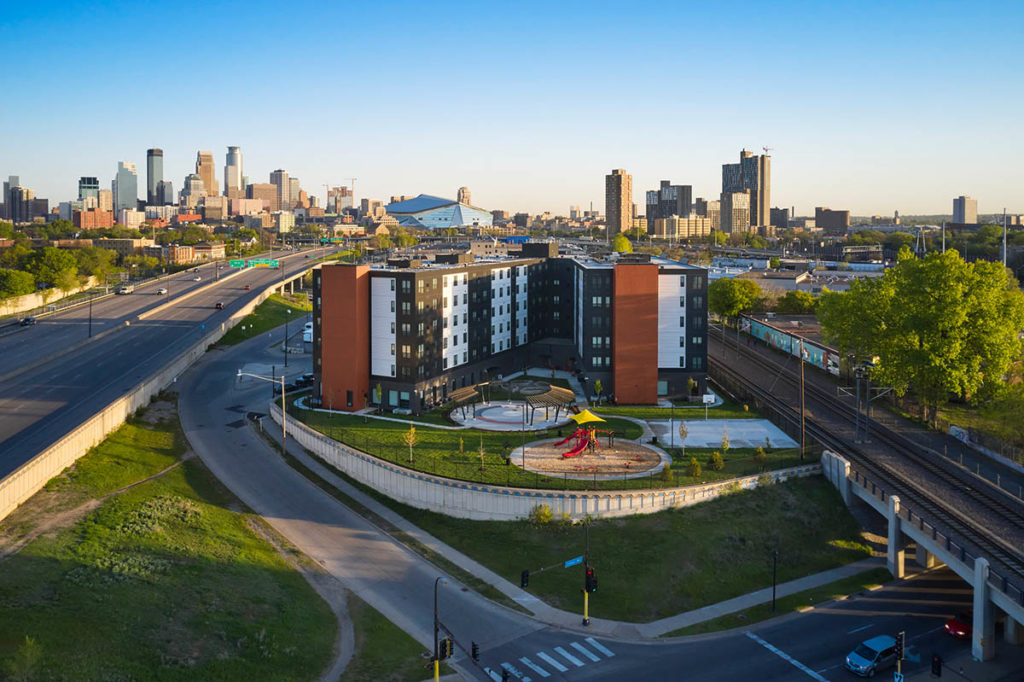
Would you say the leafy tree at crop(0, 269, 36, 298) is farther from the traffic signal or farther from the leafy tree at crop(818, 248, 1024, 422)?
the leafy tree at crop(818, 248, 1024, 422)

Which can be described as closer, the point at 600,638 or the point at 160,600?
the point at 160,600

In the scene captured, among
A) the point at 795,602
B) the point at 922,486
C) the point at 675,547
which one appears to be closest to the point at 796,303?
the point at 922,486

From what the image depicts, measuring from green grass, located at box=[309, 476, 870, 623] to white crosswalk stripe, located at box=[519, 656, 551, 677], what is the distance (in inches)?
223

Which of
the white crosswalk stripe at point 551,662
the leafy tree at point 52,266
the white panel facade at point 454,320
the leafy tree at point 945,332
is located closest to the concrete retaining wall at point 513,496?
the leafy tree at point 945,332

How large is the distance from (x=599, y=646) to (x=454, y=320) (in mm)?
45418

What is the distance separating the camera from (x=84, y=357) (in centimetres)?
9325

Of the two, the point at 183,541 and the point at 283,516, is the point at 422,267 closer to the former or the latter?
the point at 283,516

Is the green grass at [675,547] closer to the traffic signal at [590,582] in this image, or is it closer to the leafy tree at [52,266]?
the traffic signal at [590,582]

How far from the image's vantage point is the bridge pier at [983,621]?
126 ft

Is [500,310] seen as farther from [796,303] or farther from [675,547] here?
[796,303]

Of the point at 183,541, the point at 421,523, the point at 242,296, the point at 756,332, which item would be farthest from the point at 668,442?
the point at 242,296

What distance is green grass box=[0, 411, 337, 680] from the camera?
1366 inches

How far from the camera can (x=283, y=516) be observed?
54656mm

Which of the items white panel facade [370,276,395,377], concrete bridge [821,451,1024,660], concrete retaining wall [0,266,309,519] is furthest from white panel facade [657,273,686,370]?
concrete retaining wall [0,266,309,519]
